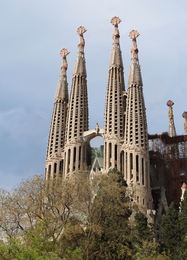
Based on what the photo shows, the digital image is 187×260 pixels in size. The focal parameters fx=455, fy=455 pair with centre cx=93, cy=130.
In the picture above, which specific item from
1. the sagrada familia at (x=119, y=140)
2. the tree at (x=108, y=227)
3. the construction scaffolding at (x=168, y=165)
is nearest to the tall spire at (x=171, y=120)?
the construction scaffolding at (x=168, y=165)

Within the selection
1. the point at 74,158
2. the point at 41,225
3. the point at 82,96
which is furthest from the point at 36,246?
the point at 82,96

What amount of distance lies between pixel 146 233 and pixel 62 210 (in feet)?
21.0

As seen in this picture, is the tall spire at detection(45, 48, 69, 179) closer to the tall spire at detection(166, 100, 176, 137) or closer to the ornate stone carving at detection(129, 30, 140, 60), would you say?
the ornate stone carving at detection(129, 30, 140, 60)

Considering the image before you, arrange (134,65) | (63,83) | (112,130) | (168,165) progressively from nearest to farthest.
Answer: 1. (112,130)
2. (134,65)
3. (168,165)
4. (63,83)

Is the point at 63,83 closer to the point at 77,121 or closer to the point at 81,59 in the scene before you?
the point at 81,59

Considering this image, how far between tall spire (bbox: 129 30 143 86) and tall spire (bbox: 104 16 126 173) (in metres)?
1.26

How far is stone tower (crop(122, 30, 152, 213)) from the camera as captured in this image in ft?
126

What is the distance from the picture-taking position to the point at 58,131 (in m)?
45.0

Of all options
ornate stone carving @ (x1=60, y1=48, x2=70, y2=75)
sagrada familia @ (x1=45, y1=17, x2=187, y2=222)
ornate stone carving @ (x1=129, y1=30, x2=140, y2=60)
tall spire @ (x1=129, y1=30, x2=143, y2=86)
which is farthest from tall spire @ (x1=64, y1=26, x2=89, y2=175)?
ornate stone carving @ (x1=129, y1=30, x2=140, y2=60)

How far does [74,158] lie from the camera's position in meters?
42.6

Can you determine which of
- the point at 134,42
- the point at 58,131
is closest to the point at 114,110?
the point at 58,131

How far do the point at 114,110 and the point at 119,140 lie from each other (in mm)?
3128

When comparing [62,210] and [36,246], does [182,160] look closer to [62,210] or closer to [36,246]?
[62,210]

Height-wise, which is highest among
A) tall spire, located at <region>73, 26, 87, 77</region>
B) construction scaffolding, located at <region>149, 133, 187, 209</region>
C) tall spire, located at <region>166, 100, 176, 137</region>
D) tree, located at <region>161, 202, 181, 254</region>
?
tall spire, located at <region>73, 26, 87, 77</region>
